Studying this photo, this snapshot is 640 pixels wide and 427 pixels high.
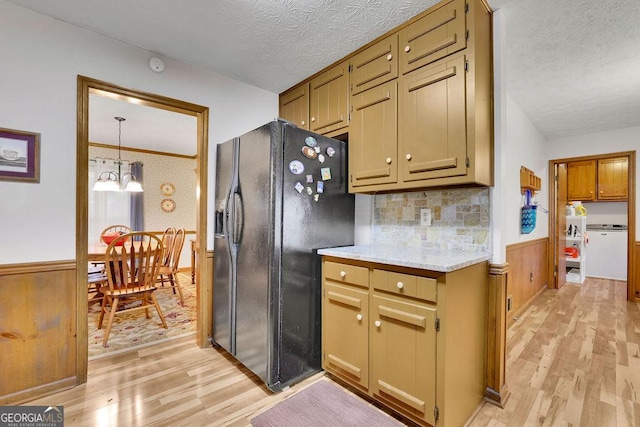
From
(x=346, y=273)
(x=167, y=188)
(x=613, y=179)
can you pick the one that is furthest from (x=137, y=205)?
(x=613, y=179)

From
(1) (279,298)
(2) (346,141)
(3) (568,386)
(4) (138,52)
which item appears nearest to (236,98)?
(4) (138,52)

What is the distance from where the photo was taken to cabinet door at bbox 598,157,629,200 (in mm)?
4852

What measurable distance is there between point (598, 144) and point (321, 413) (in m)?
5.45

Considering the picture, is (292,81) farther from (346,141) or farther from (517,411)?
(517,411)

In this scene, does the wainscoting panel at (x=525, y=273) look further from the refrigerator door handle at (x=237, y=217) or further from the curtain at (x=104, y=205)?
the curtain at (x=104, y=205)

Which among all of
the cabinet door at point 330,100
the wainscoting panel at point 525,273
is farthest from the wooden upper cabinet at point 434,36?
the wainscoting panel at point 525,273

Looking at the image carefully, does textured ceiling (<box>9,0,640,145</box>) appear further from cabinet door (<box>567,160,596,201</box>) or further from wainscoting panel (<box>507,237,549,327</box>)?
cabinet door (<box>567,160,596,201</box>)

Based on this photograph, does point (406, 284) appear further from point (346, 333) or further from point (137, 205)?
point (137, 205)

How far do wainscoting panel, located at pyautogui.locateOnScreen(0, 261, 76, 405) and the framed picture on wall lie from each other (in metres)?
0.57

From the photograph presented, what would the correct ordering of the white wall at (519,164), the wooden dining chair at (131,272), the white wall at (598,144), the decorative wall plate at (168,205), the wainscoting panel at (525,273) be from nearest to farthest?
the wooden dining chair at (131,272), the white wall at (519,164), the wainscoting panel at (525,273), the white wall at (598,144), the decorative wall plate at (168,205)

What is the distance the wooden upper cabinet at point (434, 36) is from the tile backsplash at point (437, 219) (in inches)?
34.8

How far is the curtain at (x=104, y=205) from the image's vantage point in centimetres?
500

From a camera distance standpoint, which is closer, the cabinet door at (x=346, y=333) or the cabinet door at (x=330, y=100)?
the cabinet door at (x=346, y=333)

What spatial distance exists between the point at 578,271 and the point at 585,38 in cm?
505
